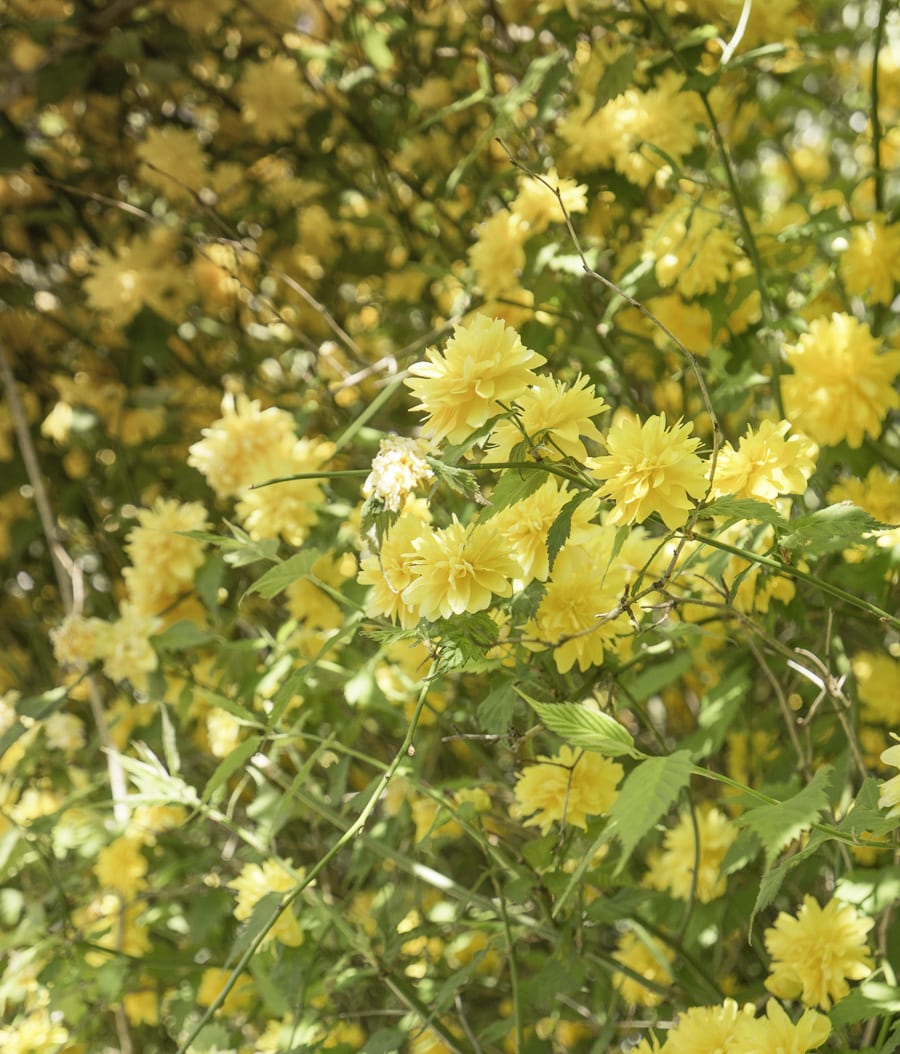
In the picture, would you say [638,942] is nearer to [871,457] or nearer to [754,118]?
[871,457]

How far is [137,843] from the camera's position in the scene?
44.6 inches

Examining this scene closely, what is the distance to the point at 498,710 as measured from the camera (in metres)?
0.60

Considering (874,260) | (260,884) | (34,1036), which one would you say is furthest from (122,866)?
(874,260)

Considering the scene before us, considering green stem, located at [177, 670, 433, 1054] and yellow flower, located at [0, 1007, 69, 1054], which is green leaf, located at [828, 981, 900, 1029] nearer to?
green stem, located at [177, 670, 433, 1054]

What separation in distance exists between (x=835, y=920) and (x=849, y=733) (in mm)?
120

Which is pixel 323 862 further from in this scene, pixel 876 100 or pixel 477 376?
pixel 876 100

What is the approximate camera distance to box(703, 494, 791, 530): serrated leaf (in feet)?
1.66

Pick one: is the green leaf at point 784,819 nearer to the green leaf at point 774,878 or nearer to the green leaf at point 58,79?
the green leaf at point 774,878

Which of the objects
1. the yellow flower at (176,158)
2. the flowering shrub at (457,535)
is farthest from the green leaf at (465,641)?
the yellow flower at (176,158)

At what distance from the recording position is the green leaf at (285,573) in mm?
646

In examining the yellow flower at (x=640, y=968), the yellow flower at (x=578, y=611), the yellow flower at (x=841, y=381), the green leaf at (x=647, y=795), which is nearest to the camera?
the green leaf at (x=647, y=795)

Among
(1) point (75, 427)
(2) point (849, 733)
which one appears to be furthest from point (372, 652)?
(1) point (75, 427)

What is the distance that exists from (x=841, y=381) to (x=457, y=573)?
414mm

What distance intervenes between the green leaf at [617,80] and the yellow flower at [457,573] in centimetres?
47
